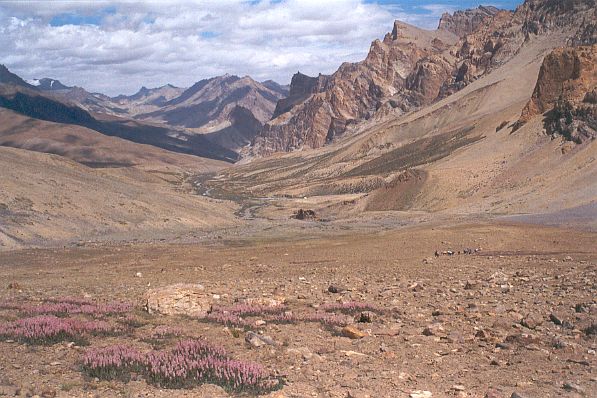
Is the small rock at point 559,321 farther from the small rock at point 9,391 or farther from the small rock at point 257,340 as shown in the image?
the small rock at point 9,391

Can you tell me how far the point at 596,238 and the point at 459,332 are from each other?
1989 cm

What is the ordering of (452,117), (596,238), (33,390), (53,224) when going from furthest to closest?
(452,117) < (53,224) < (596,238) < (33,390)

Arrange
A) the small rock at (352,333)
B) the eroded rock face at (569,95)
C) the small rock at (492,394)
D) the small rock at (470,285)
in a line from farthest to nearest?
1. the eroded rock face at (569,95)
2. the small rock at (470,285)
3. the small rock at (352,333)
4. the small rock at (492,394)

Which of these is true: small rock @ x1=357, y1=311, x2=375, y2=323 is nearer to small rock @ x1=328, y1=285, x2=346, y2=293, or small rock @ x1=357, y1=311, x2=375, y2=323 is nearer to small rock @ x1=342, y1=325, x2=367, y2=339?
small rock @ x1=342, y1=325, x2=367, y2=339

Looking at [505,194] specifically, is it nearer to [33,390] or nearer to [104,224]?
[104,224]

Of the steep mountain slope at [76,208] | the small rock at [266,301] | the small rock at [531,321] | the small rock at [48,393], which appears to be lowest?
the steep mountain slope at [76,208]

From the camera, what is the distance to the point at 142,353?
9266 mm

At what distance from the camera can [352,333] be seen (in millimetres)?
10781

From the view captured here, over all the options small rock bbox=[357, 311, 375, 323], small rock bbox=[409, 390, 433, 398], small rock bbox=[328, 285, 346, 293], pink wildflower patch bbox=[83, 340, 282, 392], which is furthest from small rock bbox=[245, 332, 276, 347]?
small rock bbox=[328, 285, 346, 293]

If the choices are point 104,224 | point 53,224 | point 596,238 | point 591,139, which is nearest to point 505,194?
point 591,139

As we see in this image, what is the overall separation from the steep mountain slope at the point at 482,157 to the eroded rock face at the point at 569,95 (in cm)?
23

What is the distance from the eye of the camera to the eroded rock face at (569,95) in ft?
216

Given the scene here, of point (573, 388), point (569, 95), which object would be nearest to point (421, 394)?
point (573, 388)

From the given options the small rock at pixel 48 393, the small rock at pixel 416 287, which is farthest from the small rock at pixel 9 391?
the small rock at pixel 416 287
